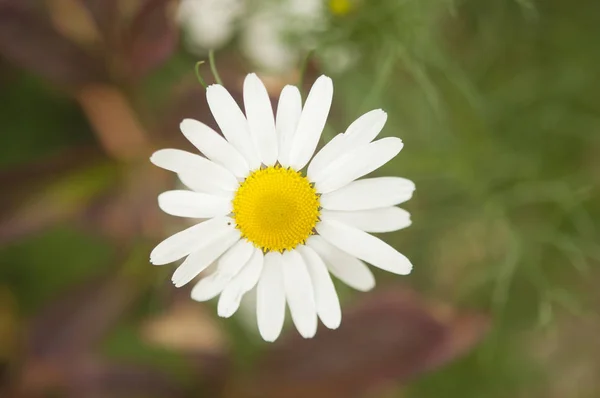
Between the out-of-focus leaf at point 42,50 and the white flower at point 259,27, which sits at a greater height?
the white flower at point 259,27

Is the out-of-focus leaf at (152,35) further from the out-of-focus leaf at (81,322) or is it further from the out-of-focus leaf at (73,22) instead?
the out-of-focus leaf at (81,322)

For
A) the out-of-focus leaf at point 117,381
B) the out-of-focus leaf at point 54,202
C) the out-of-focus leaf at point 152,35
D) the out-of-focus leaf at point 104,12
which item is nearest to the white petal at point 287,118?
the out-of-focus leaf at point 152,35

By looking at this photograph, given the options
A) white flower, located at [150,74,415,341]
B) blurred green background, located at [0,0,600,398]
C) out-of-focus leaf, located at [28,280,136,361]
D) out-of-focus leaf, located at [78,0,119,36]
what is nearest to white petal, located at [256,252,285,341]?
white flower, located at [150,74,415,341]

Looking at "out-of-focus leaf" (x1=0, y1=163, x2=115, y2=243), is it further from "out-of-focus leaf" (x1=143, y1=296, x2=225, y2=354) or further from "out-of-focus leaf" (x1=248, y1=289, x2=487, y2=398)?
"out-of-focus leaf" (x1=248, y1=289, x2=487, y2=398)

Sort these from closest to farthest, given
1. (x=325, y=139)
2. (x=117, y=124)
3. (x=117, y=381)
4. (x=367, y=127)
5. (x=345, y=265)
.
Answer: (x=367, y=127) → (x=345, y=265) → (x=325, y=139) → (x=117, y=124) → (x=117, y=381)

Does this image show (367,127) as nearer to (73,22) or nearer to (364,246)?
(364,246)

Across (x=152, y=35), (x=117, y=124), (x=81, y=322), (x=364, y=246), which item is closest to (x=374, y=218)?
(x=364, y=246)
